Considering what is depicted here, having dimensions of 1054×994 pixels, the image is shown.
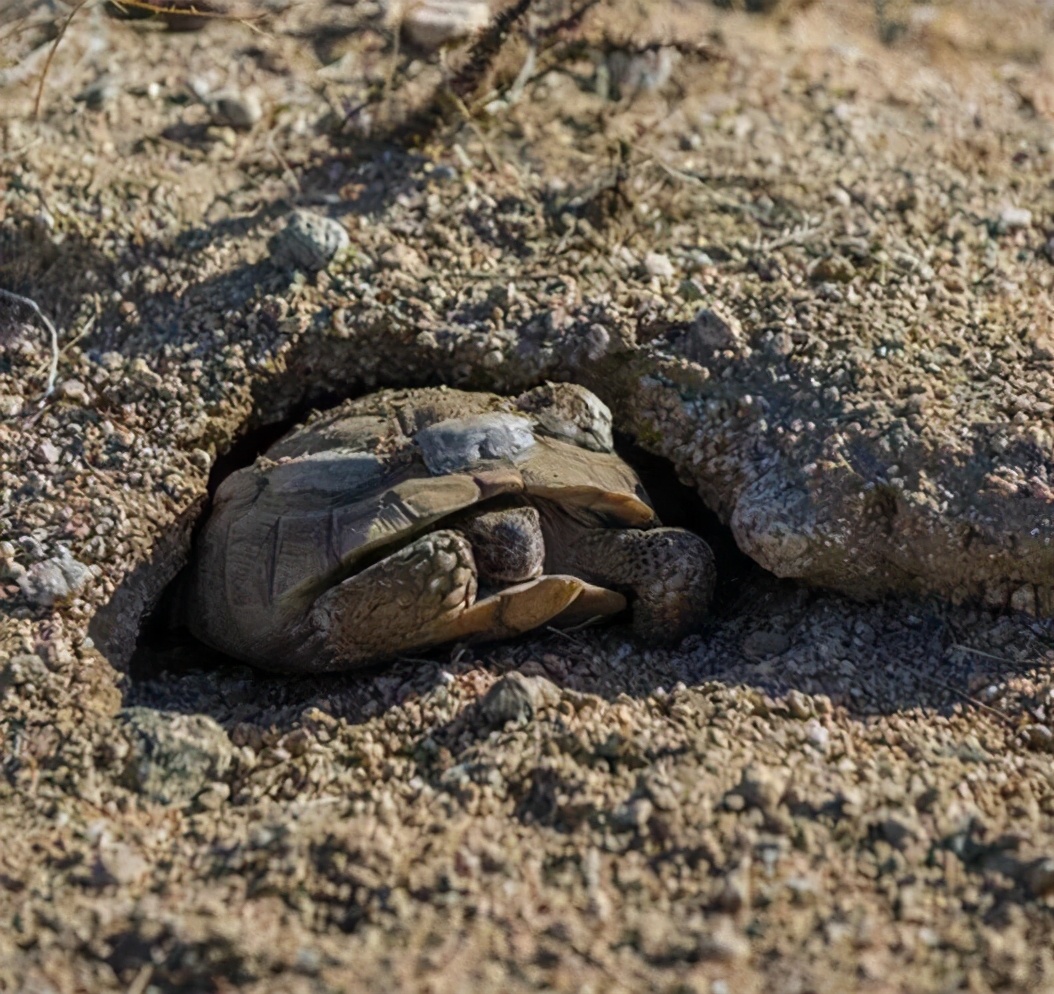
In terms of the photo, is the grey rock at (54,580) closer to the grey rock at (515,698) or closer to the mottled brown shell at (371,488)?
the mottled brown shell at (371,488)

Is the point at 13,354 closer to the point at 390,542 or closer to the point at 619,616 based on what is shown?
the point at 390,542

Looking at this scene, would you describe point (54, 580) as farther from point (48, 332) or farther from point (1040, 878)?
point (1040, 878)

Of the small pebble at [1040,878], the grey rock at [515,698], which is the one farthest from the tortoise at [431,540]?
the small pebble at [1040,878]

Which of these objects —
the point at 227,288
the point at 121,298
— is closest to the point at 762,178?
the point at 227,288

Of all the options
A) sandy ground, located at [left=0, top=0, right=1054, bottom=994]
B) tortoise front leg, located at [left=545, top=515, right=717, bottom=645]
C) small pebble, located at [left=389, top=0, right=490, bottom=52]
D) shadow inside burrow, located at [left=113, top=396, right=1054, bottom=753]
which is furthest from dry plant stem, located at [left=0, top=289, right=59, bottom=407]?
small pebble, located at [left=389, top=0, right=490, bottom=52]

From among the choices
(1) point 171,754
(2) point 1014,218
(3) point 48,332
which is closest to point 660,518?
(1) point 171,754

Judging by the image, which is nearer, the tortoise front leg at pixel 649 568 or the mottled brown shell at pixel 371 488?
the mottled brown shell at pixel 371 488

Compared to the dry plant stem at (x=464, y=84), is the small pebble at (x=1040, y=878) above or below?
below
